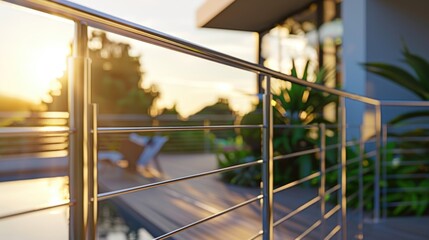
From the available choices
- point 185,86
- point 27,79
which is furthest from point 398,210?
point 185,86

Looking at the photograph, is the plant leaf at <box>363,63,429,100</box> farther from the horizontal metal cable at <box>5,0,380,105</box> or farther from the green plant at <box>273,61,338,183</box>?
the horizontal metal cable at <box>5,0,380,105</box>

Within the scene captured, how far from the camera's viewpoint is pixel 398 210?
3.91 meters

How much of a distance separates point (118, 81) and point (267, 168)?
15.2 m

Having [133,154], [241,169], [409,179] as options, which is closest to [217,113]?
[133,154]

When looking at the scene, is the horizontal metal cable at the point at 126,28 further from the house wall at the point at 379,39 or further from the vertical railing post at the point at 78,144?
the house wall at the point at 379,39

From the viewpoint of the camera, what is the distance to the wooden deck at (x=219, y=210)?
324 centimetres

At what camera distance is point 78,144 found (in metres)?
0.85

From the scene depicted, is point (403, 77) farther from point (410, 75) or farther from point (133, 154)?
point (133, 154)

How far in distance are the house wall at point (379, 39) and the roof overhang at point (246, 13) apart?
1.75m

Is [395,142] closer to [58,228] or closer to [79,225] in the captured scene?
[58,228]

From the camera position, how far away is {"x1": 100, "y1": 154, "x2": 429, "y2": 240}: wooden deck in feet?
10.6

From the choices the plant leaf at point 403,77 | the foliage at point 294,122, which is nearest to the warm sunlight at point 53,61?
the foliage at point 294,122

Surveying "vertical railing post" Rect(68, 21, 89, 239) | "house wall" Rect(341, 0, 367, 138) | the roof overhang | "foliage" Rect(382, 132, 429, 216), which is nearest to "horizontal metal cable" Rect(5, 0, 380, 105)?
"vertical railing post" Rect(68, 21, 89, 239)

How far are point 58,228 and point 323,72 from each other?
137 inches
